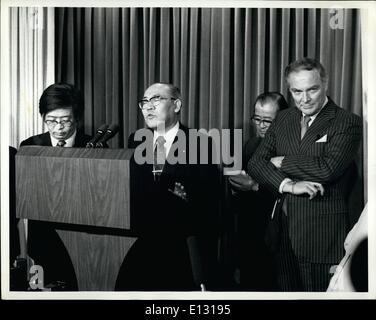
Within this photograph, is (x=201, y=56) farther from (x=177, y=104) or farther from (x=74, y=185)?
(x=74, y=185)

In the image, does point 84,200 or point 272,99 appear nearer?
point 84,200

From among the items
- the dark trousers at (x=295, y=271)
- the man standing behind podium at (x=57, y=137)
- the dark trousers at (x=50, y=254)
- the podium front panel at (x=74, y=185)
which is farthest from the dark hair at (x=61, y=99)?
the dark trousers at (x=295, y=271)

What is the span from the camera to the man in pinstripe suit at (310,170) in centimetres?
274

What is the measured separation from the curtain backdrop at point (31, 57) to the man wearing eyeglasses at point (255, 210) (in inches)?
45.3

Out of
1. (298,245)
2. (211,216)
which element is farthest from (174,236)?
(298,245)

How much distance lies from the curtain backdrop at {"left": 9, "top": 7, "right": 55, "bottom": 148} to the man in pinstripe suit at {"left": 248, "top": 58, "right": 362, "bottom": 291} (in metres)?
1.28

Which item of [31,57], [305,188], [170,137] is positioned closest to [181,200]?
[170,137]

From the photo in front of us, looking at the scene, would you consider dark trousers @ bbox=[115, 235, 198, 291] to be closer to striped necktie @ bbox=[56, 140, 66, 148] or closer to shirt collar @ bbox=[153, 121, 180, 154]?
shirt collar @ bbox=[153, 121, 180, 154]

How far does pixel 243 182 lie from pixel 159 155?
0.49 m

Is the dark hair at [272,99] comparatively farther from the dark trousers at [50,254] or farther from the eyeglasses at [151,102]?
the dark trousers at [50,254]

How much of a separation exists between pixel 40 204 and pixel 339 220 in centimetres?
162

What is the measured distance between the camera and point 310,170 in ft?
8.97

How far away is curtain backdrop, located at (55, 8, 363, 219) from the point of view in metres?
2.77
